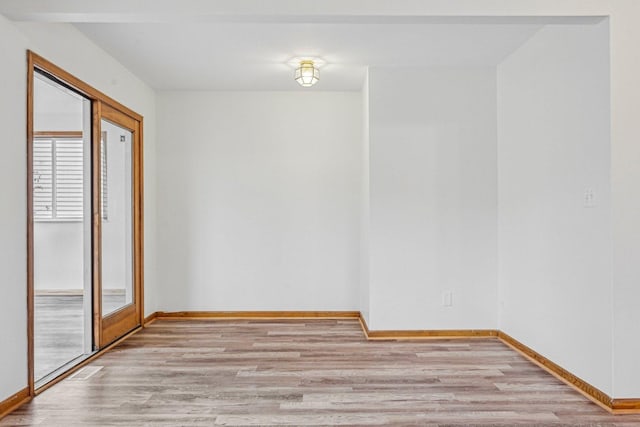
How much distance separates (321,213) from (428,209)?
4.31 ft

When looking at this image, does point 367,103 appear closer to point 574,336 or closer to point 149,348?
point 574,336

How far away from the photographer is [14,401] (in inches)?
113

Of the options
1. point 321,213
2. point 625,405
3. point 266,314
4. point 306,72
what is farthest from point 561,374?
point 306,72

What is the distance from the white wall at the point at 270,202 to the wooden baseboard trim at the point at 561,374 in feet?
5.83

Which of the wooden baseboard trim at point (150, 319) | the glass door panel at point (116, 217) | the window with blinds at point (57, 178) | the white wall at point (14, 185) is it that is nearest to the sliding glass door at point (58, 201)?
the window with blinds at point (57, 178)

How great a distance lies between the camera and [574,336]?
→ 3.26 m

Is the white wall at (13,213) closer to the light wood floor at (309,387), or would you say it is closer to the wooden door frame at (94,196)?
the wooden door frame at (94,196)

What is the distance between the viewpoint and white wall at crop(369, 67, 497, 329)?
4.57 meters

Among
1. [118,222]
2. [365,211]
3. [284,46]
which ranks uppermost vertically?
[284,46]

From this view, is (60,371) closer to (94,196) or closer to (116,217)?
(94,196)

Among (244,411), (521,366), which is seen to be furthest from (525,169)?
(244,411)

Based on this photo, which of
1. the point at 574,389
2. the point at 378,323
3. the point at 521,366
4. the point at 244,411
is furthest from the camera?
the point at 378,323

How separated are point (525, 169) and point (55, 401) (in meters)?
3.77

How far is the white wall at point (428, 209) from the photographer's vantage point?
4.57 m
